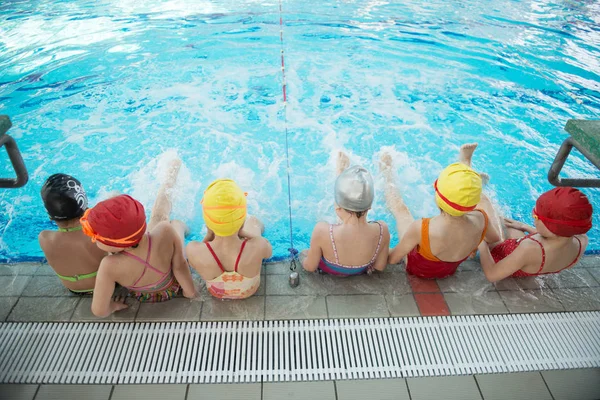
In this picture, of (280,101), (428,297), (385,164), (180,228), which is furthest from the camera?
(280,101)

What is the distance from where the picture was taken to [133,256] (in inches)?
91.6

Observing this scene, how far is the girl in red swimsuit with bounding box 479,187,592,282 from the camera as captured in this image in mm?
2268

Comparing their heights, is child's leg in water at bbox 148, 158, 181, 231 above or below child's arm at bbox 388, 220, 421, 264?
below

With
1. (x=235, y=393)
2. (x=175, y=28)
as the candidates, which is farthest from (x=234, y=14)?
(x=235, y=393)

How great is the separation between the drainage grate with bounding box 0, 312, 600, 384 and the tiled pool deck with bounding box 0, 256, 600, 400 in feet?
0.19

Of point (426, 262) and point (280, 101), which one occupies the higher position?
point (426, 262)

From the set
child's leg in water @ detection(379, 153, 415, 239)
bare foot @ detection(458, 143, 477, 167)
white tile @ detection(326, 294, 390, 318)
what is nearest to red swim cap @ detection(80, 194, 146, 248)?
white tile @ detection(326, 294, 390, 318)

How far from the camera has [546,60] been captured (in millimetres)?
8195

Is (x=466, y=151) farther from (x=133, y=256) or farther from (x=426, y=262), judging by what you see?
(x=133, y=256)

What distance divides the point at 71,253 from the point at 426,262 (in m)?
2.66

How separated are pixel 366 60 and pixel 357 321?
6.81 m

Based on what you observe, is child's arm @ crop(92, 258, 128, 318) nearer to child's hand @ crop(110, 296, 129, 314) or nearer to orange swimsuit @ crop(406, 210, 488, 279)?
child's hand @ crop(110, 296, 129, 314)

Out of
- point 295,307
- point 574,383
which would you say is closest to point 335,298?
point 295,307

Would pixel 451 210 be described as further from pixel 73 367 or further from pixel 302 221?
pixel 73 367
